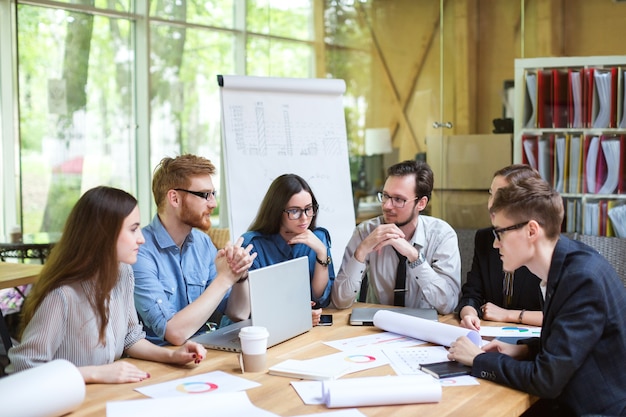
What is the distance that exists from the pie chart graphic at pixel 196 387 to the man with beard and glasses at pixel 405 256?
1136 mm

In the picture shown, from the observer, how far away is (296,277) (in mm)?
2602

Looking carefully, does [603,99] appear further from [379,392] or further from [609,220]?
[379,392]

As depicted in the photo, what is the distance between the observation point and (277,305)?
250cm

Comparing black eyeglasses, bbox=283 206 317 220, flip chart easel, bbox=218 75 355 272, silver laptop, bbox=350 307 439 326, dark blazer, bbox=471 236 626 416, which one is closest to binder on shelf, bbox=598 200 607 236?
flip chart easel, bbox=218 75 355 272

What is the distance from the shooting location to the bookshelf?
506 centimetres

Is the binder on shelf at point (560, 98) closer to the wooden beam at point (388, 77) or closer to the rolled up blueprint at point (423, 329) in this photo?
the wooden beam at point (388, 77)

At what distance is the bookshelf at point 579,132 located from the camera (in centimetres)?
506

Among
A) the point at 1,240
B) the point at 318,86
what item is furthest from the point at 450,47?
the point at 1,240

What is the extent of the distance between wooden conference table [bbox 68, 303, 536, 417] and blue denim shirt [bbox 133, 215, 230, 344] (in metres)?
0.31

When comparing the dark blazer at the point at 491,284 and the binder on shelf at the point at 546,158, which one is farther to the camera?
the binder on shelf at the point at 546,158

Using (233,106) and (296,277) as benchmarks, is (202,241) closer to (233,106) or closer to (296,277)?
(296,277)

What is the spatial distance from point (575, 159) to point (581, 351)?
11.1ft

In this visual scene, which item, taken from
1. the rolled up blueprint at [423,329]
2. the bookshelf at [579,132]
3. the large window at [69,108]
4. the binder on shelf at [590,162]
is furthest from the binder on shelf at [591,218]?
the large window at [69,108]

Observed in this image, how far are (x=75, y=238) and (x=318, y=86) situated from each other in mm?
2643
